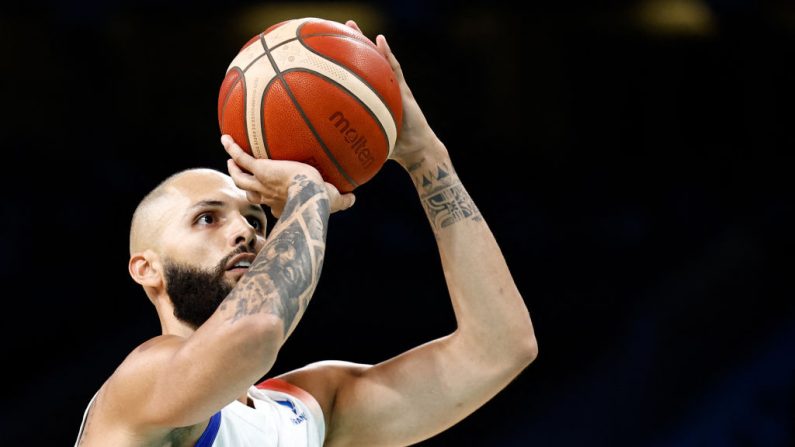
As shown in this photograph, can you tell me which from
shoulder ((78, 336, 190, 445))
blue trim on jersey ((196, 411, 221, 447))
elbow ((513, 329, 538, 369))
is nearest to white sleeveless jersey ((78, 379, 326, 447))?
blue trim on jersey ((196, 411, 221, 447))

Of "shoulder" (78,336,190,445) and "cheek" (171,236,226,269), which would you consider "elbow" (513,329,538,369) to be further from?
"shoulder" (78,336,190,445)

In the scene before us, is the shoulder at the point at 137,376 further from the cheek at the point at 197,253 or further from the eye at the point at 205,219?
the eye at the point at 205,219

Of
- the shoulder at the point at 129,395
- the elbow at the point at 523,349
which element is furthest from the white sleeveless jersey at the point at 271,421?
the elbow at the point at 523,349

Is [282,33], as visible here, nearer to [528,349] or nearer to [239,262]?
[239,262]

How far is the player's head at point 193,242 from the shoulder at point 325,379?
1.49ft

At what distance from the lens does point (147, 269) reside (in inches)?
103

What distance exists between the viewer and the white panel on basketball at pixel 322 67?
2191 millimetres

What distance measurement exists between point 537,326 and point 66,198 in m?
2.69

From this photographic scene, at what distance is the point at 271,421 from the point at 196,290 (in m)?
0.43

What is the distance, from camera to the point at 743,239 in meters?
5.59

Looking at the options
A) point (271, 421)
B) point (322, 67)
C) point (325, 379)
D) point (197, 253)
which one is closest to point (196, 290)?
point (197, 253)

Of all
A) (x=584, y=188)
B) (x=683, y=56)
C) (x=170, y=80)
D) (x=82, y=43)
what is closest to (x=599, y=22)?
(x=683, y=56)

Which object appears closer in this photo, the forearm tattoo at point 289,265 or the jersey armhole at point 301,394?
the forearm tattoo at point 289,265

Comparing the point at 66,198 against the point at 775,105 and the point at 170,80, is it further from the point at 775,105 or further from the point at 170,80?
the point at 775,105
